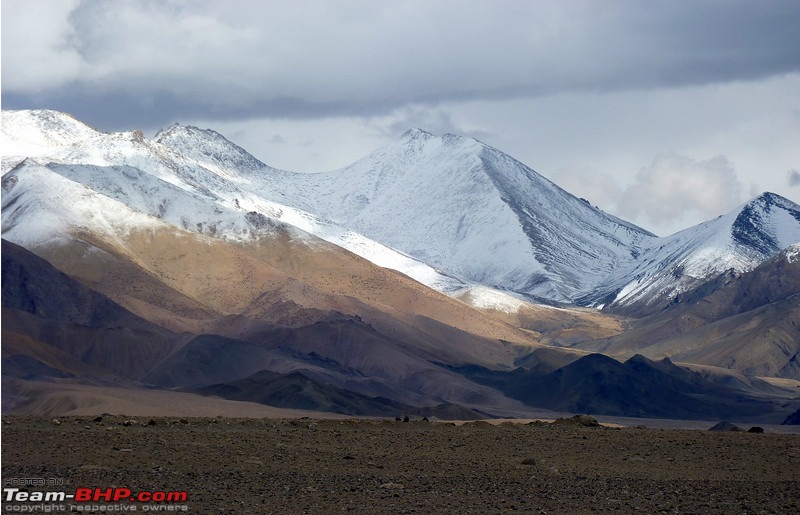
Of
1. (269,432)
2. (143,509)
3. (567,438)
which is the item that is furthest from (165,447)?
(567,438)

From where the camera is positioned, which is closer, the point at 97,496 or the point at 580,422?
the point at 97,496

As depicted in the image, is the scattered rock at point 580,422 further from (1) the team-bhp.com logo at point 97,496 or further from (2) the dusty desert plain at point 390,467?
(1) the team-bhp.com logo at point 97,496

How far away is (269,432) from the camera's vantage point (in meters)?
43.5

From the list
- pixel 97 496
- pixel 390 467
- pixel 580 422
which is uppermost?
pixel 580 422

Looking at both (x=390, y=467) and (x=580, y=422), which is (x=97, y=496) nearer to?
(x=390, y=467)

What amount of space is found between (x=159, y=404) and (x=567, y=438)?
3822 inches

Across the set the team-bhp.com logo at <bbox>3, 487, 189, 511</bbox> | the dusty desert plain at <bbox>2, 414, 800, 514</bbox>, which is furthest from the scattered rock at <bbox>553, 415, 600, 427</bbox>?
the team-bhp.com logo at <bbox>3, 487, 189, 511</bbox>

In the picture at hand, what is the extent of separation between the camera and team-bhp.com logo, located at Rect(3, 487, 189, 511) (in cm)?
3225

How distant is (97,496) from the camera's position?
109ft

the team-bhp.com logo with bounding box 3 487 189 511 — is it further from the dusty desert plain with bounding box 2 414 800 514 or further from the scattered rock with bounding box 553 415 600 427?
the scattered rock with bounding box 553 415 600 427

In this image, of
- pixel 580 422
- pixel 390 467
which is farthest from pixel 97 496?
pixel 580 422

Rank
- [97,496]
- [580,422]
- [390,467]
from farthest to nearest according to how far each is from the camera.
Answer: [580,422]
[390,467]
[97,496]

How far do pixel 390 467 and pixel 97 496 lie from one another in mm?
8111

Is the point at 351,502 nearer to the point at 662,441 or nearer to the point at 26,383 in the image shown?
the point at 662,441
